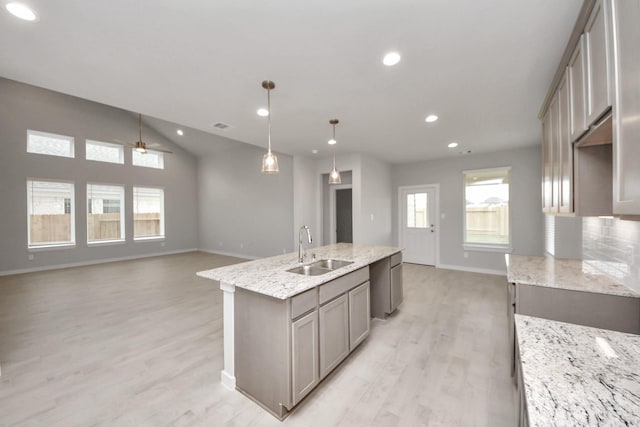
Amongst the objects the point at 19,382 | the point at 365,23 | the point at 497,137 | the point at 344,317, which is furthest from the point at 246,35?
the point at 497,137

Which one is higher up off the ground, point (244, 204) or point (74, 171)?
point (74, 171)

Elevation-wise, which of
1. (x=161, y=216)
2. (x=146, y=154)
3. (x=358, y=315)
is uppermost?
(x=146, y=154)

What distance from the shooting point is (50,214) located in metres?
6.17

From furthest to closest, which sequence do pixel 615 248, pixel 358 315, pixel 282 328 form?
pixel 358 315 < pixel 615 248 < pixel 282 328

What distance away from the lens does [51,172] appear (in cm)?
602

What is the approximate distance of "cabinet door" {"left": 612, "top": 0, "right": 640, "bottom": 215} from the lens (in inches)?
34.4

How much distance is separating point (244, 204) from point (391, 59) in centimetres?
629

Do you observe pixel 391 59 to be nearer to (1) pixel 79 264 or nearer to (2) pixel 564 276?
(2) pixel 564 276

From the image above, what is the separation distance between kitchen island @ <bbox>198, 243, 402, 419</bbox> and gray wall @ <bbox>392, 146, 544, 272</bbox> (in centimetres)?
433

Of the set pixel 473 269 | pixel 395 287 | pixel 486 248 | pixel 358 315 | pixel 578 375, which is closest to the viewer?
pixel 578 375

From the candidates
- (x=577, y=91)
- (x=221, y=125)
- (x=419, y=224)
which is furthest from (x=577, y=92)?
(x=419, y=224)

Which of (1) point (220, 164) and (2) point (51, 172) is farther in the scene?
(1) point (220, 164)

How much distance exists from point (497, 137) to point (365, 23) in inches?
149

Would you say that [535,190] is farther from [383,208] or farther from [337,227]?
[337,227]
